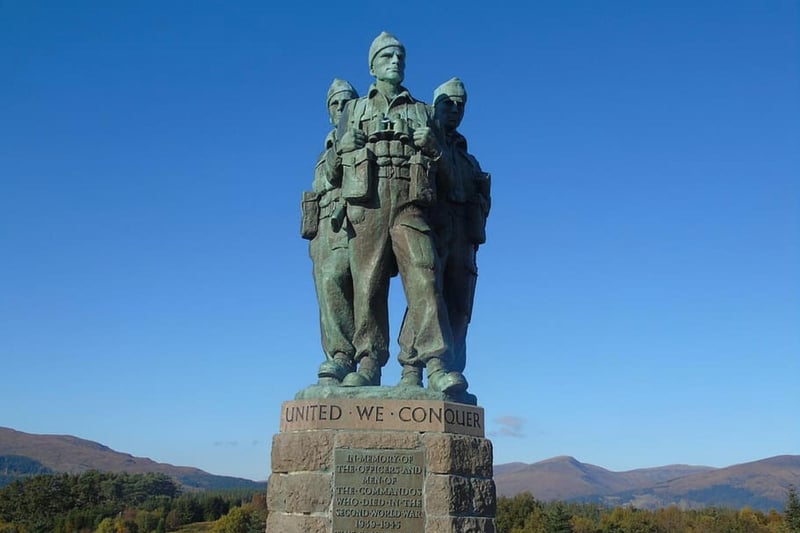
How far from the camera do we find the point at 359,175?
8102mm

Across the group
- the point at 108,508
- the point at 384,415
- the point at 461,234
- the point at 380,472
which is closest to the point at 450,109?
the point at 461,234

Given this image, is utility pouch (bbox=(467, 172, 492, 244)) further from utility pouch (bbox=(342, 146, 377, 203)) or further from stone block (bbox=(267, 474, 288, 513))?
stone block (bbox=(267, 474, 288, 513))

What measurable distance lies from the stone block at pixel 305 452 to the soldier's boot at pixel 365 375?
618mm

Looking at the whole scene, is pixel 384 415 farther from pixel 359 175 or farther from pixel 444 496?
pixel 359 175

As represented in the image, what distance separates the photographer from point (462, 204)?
28.8 ft

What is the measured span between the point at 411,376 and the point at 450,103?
2.93m

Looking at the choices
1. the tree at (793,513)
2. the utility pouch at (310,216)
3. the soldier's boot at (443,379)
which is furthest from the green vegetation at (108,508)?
the soldier's boot at (443,379)

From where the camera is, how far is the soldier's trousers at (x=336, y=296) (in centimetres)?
845

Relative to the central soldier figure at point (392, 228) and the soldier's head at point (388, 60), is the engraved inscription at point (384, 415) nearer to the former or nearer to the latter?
the central soldier figure at point (392, 228)

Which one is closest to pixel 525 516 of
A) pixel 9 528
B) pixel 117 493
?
pixel 9 528

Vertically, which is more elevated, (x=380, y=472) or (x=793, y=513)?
(x=793, y=513)

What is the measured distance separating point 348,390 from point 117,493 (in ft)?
304

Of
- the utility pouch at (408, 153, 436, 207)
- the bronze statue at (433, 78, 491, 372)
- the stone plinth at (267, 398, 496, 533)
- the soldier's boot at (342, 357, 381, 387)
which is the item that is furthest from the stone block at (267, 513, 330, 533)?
the utility pouch at (408, 153, 436, 207)

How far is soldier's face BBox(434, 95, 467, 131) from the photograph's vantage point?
878cm
